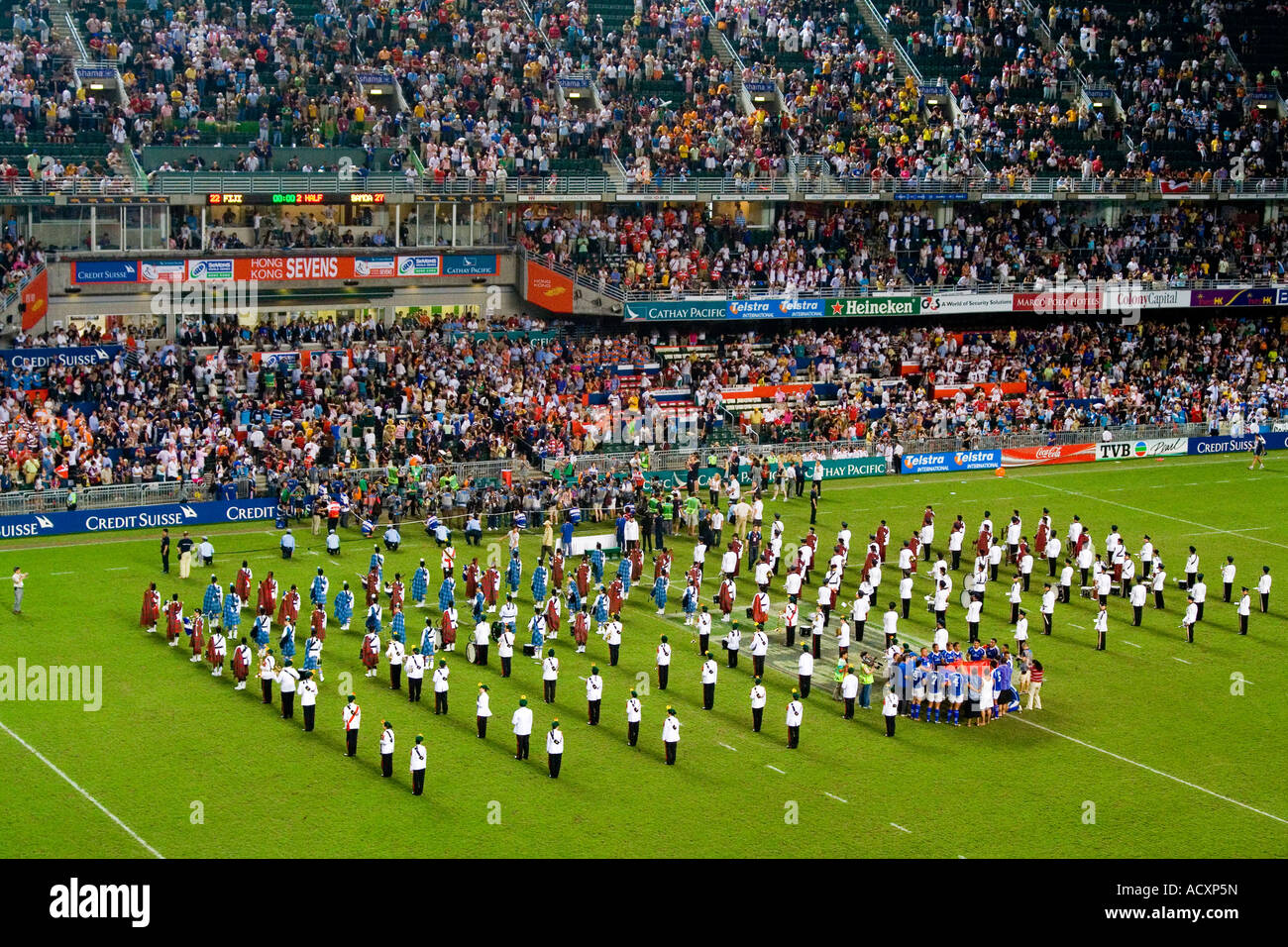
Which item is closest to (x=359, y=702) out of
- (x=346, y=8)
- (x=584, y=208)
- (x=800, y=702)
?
(x=800, y=702)

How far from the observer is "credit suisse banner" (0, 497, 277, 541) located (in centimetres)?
3734

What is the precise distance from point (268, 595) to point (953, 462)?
23.0 metres

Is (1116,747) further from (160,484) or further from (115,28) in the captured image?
(115,28)

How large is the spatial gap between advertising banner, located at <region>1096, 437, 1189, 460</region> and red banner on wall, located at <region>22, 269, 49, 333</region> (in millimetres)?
29866

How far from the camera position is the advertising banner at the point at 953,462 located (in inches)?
1893

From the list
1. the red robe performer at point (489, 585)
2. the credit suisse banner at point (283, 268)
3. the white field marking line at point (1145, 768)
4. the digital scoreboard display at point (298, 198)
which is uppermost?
the digital scoreboard display at point (298, 198)


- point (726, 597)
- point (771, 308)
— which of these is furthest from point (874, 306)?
point (726, 597)

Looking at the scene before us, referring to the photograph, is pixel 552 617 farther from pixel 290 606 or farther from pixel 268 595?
pixel 268 595

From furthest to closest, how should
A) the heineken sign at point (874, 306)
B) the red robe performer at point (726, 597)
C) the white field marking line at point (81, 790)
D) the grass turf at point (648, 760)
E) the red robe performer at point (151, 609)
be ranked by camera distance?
the heineken sign at point (874, 306)
the red robe performer at point (726, 597)
the red robe performer at point (151, 609)
the grass turf at point (648, 760)
the white field marking line at point (81, 790)

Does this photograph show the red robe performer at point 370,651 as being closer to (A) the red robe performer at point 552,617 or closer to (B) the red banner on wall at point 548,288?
(A) the red robe performer at point 552,617

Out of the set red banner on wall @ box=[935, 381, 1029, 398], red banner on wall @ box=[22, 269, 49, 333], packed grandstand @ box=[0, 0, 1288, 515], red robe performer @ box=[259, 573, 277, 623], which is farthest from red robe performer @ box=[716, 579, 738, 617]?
red banner on wall @ box=[22, 269, 49, 333]

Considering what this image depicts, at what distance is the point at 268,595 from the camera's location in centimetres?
3180

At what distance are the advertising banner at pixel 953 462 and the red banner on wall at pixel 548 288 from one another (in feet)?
37.0

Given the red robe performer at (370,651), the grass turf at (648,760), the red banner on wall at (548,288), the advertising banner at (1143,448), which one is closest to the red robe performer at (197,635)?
the grass turf at (648,760)
